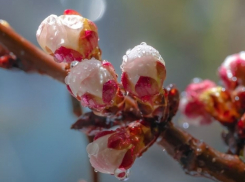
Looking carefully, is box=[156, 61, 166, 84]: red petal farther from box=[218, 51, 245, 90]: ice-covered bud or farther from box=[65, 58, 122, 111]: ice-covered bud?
box=[218, 51, 245, 90]: ice-covered bud

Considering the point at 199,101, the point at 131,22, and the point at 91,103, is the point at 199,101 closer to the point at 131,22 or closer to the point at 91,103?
the point at 91,103

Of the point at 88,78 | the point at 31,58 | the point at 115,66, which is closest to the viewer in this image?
the point at 88,78

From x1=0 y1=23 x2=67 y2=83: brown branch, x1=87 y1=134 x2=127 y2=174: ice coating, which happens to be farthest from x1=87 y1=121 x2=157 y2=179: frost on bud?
x1=0 y1=23 x2=67 y2=83: brown branch

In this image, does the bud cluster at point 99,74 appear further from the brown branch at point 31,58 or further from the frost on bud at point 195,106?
the frost on bud at point 195,106

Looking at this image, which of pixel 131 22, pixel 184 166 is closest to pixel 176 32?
pixel 131 22

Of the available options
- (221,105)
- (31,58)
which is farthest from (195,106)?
(31,58)

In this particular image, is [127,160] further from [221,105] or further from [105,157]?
[221,105]

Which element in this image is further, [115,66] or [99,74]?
[115,66]
